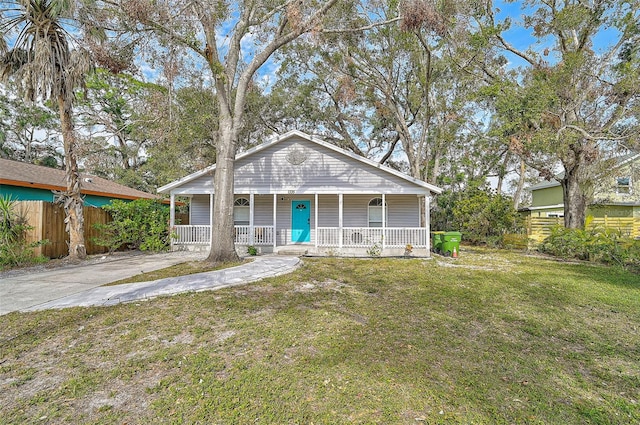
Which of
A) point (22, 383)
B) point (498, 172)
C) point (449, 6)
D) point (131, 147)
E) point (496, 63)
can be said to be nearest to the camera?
point (22, 383)

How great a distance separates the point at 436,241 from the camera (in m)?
13.5

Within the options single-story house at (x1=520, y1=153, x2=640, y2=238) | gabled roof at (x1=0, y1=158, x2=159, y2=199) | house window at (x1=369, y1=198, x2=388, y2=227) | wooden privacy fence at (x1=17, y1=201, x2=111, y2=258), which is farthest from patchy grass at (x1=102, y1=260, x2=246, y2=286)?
single-story house at (x1=520, y1=153, x2=640, y2=238)

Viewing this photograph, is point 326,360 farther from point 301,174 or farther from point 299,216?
point 299,216

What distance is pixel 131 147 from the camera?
26234 millimetres

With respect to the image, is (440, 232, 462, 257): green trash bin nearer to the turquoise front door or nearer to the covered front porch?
the covered front porch

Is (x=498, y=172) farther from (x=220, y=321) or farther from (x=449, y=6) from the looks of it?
(x=220, y=321)

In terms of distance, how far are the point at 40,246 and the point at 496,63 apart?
20.7 meters

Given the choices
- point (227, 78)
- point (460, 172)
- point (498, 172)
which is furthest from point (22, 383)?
point (498, 172)

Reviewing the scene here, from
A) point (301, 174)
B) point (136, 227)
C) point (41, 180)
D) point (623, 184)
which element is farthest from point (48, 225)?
point (623, 184)

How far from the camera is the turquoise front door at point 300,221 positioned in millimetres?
14172

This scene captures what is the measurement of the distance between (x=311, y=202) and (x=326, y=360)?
11.2 meters

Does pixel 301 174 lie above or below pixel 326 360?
above

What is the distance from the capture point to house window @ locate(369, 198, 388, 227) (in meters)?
14.0

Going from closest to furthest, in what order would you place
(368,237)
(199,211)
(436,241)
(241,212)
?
1. (368,237)
2. (436,241)
3. (241,212)
4. (199,211)
